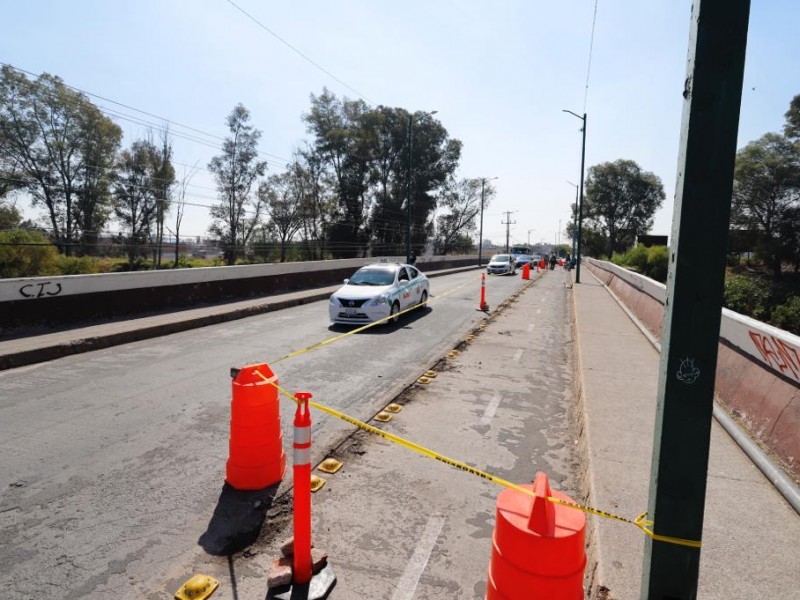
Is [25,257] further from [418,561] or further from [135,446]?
[418,561]

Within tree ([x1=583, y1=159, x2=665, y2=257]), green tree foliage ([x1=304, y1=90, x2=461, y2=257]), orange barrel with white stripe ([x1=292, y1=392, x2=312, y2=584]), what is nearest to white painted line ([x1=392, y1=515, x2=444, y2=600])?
orange barrel with white stripe ([x1=292, y1=392, x2=312, y2=584])

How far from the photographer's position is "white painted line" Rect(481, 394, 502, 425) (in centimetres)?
575

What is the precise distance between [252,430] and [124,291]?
9672 millimetres

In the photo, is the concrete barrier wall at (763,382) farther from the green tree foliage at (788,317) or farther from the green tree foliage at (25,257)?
the green tree foliage at (788,317)

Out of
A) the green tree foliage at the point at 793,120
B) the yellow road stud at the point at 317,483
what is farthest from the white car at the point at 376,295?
the green tree foliage at the point at 793,120

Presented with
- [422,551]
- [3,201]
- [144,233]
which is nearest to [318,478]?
[422,551]

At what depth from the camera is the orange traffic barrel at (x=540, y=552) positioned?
1855 millimetres

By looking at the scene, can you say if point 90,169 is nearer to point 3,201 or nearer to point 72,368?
point 3,201

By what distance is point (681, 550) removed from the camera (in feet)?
6.95

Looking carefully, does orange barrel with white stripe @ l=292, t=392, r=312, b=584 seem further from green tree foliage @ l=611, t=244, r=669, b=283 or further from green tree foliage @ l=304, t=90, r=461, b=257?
green tree foliage @ l=304, t=90, r=461, b=257

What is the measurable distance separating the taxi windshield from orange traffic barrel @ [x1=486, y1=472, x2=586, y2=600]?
11172mm

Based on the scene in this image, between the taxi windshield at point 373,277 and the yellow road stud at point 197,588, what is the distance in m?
10.4

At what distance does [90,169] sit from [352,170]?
27.2m

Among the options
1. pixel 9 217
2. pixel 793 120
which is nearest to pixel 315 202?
pixel 9 217
